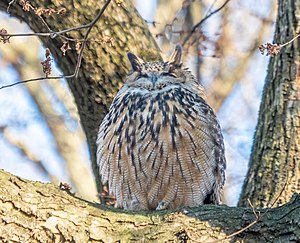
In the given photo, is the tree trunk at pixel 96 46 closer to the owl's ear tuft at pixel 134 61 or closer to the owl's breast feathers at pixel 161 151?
the owl's ear tuft at pixel 134 61

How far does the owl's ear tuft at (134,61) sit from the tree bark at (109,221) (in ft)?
4.66

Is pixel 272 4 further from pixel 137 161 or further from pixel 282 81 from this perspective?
pixel 137 161

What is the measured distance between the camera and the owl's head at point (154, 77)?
427 centimetres

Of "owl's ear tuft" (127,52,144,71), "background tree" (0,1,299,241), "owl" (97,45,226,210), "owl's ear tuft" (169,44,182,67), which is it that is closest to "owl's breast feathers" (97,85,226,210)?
"owl" (97,45,226,210)

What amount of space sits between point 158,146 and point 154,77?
60 centimetres


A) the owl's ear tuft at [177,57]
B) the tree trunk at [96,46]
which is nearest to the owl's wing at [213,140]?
the owl's ear tuft at [177,57]

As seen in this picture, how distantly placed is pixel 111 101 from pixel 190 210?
1568 millimetres

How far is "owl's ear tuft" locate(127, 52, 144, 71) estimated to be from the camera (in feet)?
14.0

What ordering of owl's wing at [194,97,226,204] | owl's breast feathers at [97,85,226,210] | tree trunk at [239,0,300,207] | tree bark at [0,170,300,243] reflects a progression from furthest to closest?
tree trunk at [239,0,300,207] < owl's wing at [194,97,226,204] < owl's breast feathers at [97,85,226,210] < tree bark at [0,170,300,243]

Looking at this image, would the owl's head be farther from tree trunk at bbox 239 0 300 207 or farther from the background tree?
the background tree

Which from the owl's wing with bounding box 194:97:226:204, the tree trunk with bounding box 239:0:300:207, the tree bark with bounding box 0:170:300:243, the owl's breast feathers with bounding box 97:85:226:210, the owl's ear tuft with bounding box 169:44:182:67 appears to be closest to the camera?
the tree bark with bounding box 0:170:300:243

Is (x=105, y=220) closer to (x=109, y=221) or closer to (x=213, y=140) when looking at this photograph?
(x=109, y=221)

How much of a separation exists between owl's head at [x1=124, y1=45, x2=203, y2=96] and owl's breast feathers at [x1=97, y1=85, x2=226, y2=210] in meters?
0.07

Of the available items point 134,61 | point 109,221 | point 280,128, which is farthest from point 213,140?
point 109,221
